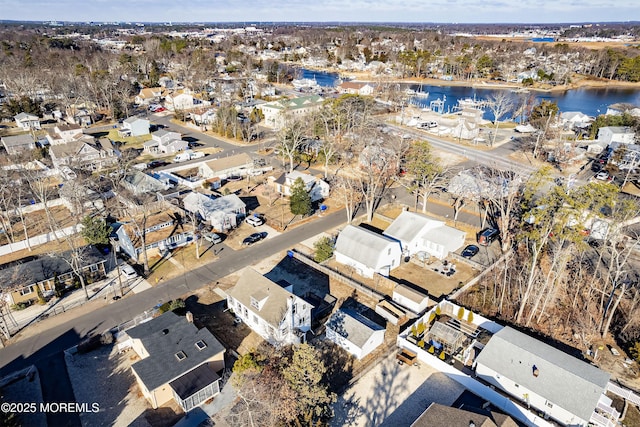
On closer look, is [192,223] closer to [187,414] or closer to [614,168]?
[187,414]

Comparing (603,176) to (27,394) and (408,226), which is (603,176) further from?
(27,394)

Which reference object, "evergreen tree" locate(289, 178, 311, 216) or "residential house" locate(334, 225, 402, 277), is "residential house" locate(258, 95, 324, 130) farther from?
"residential house" locate(334, 225, 402, 277)

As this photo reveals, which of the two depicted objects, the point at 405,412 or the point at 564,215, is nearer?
the point at 405,412

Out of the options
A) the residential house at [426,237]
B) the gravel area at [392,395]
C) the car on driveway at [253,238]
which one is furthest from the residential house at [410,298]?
the car on driveway at [253,238]

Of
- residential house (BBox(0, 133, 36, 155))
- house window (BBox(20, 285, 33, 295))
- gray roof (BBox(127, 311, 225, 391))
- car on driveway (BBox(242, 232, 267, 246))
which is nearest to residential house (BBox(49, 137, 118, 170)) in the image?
residential house (BBox(0, 133, 36, 155))

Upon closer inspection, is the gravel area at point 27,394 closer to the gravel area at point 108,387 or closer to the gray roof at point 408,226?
the gravel area at point 108,387

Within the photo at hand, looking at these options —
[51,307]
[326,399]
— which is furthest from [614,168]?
[51,307]

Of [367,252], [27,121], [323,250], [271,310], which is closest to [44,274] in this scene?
[271,310]
